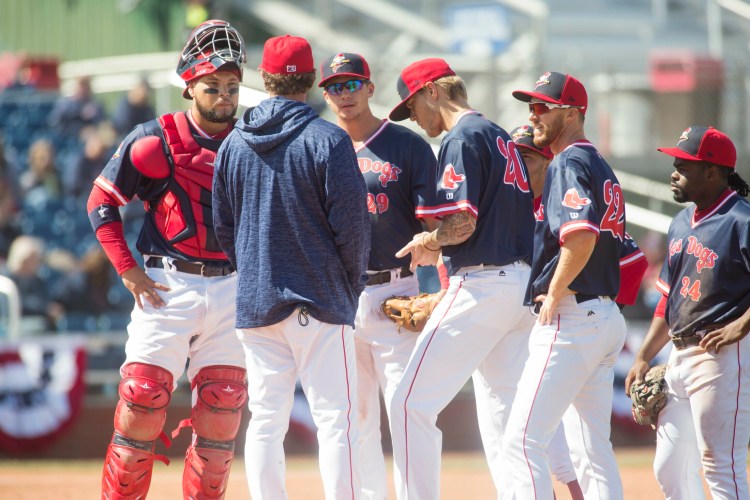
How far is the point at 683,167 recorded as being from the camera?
4820 millimetres

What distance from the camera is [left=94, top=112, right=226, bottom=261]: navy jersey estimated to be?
4992 millimetres

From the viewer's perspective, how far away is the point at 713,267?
466 cm

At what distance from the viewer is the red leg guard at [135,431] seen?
4.82 meters

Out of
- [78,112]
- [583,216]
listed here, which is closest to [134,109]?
[78,112]

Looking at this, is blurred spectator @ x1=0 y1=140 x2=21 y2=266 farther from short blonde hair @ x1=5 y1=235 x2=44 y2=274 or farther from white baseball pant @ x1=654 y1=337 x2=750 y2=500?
white baseball pant @ x1=654 y1=337 x2=750 y2=500

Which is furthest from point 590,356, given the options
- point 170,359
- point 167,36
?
point 167,36

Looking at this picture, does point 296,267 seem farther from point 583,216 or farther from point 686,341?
point 686,341

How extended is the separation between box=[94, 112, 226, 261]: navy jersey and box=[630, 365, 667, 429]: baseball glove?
2036mm

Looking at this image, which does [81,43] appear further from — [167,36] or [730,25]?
[730,25]

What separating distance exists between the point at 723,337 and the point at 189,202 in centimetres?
247

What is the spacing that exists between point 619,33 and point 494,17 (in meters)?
4.46

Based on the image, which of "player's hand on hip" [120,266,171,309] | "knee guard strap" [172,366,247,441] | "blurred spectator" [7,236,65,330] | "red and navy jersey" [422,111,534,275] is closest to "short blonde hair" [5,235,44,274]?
"blurred spectator" [7,236,65,330]

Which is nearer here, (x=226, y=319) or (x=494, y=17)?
(x=226, y=319)

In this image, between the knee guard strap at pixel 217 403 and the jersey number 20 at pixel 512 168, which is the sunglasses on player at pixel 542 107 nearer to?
the jersey number 20 at pixel 512 168
